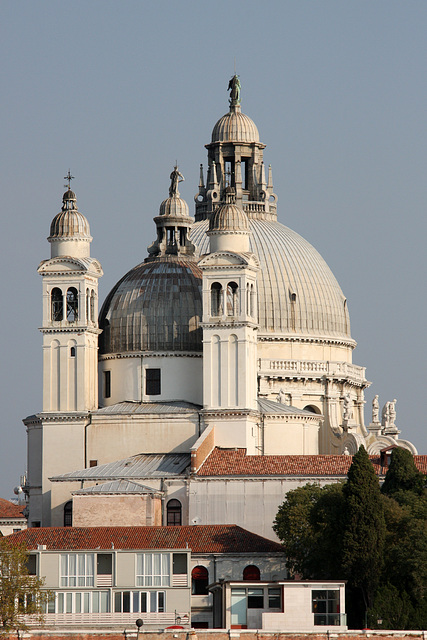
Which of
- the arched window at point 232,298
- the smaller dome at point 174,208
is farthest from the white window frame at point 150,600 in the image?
the smaller dome at point 174,208

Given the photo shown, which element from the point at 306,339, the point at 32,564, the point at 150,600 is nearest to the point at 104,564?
the point at 150,600

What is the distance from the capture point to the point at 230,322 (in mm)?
79500

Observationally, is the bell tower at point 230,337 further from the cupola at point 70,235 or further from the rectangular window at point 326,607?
the rectangular window at point 326,607

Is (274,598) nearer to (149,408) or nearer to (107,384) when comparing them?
(149,408)

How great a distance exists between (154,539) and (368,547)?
29.6ft

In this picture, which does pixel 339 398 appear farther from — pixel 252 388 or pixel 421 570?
pixel 421 570

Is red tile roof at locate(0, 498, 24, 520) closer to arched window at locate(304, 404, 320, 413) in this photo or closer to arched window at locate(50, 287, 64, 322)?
arched window at locate(304, 404, 320, 413)

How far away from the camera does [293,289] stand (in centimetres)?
8956

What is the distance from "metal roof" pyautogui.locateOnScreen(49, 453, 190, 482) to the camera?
77.1m

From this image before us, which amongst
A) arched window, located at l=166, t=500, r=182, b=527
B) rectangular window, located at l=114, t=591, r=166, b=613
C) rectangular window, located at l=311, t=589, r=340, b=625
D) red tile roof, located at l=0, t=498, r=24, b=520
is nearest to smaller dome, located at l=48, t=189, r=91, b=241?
arched window, located at l=166, t=500, r=182, b=527

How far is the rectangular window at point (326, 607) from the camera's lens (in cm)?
6475

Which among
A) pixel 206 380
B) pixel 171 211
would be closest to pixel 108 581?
pixel 206 380

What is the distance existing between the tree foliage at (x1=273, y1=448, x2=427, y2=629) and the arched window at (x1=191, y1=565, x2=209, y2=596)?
323 cm

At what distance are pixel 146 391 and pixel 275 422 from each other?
5.54 m
